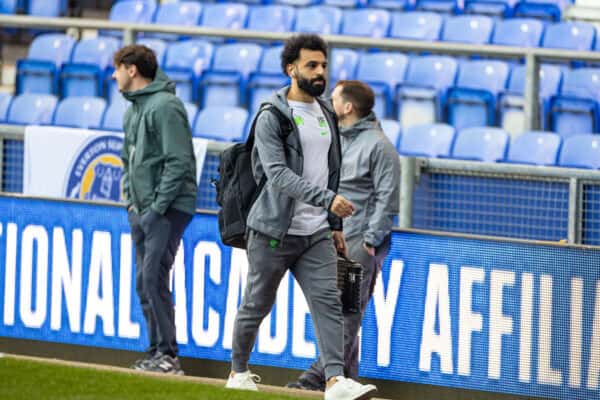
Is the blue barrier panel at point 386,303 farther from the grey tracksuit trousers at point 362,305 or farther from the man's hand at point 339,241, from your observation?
the man's hand at point 339,241

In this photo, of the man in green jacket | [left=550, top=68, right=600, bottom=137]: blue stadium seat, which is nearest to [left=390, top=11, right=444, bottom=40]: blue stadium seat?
[left=550, top=68, right=600, bottom=137]: blue stadium seat

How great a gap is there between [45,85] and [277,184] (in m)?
8.67

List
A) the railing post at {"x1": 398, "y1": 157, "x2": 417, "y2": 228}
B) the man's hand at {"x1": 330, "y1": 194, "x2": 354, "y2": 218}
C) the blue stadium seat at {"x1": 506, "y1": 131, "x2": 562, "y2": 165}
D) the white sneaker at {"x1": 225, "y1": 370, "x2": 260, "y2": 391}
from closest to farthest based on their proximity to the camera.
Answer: the man's hand at {"x1": 330, "y1": 194, "x2": 354, "y2": 218} → the white sneaker at {"x1": 225, "y1": 370, "x2": 260, "y2": 391} → the railing post at {"x1": 398, "y1": 157, "x2": 417, "y2": 228} → the blue stadium seat at {"x1": 506, "y1": 131, "x2": 562, "y2": 165}

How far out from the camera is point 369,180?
23.4ft

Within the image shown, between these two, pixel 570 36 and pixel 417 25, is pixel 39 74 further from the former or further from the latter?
pixel 570 36

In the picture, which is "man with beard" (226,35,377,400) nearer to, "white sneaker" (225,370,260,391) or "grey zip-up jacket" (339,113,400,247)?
"white sneaker" (225,370,260,391)

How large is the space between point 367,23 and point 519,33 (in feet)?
6.40

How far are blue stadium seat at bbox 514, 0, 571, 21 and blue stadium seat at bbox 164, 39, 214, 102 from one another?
382 cm

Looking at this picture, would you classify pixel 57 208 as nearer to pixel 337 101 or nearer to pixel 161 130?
pixel 161 130

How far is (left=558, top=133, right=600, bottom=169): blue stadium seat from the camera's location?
403 inches

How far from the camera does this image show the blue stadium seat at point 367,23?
15.3m

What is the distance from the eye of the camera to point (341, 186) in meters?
7.18

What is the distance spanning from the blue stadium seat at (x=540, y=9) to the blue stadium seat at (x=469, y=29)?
2.95 feet

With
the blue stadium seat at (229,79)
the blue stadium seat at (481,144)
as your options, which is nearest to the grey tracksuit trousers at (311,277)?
the blue stadium seat at (481,144)
